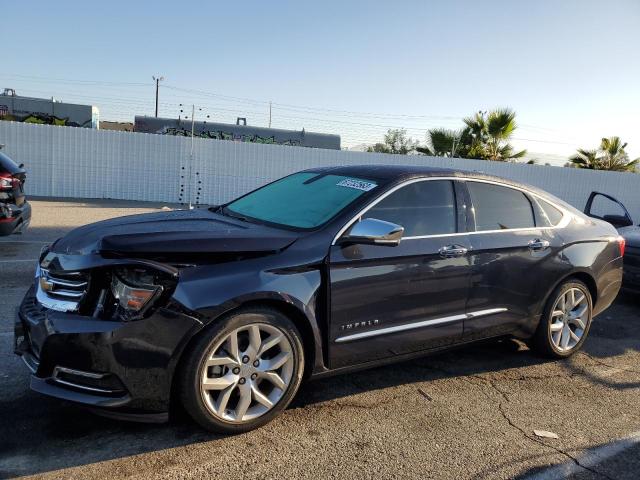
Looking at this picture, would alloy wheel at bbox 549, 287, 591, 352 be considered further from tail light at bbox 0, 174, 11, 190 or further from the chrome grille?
tail light at bbox 0, 174, 11, 190

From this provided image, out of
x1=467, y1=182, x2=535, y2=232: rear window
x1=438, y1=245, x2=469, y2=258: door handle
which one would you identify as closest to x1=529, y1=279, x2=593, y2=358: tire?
x1=467, y1=182, x2=535, y2=232: rear window

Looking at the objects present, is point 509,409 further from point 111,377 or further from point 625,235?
point 625,235

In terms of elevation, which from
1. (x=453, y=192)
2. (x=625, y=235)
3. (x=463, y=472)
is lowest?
(x=463, y=472)

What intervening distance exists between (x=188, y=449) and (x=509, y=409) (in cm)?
220

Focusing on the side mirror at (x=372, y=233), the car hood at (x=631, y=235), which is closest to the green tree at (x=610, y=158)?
the car hood at (x=631, y=235)

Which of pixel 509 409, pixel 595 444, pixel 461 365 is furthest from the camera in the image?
pixel 461 365

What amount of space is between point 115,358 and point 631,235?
21.5 feet

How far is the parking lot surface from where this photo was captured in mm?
2938

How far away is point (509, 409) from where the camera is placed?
3.86 m

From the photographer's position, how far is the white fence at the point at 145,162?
17.3m

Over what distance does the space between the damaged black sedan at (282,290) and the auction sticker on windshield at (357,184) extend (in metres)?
0.01

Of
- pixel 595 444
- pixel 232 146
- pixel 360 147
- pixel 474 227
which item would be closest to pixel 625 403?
pixel 595 444

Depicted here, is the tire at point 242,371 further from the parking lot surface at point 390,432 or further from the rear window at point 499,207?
the rear window at point 499,207

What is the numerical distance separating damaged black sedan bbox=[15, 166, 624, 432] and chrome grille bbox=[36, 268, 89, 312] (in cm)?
1
